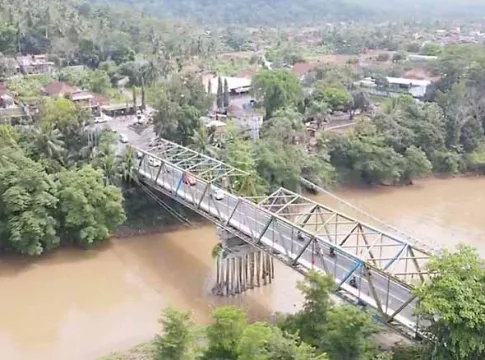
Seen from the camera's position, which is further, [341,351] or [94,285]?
[94,285]

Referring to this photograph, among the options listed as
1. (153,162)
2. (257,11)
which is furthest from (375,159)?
(257,11)

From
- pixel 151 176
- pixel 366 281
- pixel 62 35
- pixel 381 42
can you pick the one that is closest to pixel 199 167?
pixel 151 176

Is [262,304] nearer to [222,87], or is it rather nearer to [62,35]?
[222,87]

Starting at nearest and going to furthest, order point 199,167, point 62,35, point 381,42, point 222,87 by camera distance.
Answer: point 199,167 < point 222,87 < point 62,35 < point 381,42

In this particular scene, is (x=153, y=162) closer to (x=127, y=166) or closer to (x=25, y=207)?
(x=127, y=166)

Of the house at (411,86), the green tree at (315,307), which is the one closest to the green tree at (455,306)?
the green tree at (315,307)
